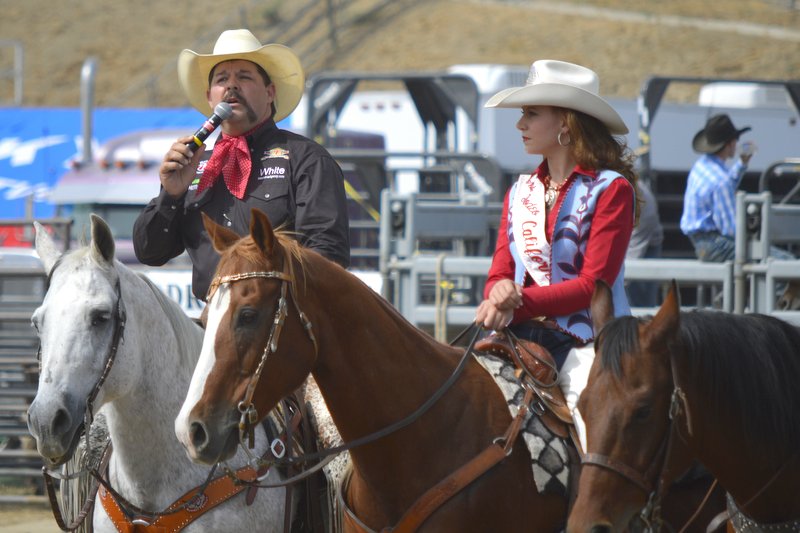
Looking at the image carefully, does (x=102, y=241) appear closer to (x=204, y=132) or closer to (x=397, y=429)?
(x=204, y=132)

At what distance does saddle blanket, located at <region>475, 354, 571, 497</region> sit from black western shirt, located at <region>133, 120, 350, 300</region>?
0.82 m

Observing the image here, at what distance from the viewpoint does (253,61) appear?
176 inches

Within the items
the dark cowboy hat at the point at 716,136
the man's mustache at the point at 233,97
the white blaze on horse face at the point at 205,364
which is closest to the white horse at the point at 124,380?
the white blaze on horse face at the point at 205,364

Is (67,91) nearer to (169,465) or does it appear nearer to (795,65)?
(795,65)

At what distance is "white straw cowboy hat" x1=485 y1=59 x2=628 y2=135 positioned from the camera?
3871 millimetres

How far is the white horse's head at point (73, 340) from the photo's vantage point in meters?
3.52

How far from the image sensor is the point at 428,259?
7082mm

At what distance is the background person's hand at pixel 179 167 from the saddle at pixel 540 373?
1252 mm

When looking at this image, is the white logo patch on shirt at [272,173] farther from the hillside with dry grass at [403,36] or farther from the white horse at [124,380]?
the hillside with dry grass at [403,36]

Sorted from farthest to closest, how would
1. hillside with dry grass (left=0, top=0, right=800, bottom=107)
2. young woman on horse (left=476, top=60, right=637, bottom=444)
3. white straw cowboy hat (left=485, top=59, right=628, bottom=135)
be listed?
hillside with dry grass (left=0, top=0, right=800, bottom=107)
white straw cowboy hat (left=485, top=59, right=628, bottom=135)
young woman on horse (left=476, top=60, right=637, bottom=444)

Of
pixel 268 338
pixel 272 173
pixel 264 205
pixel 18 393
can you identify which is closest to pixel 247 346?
pixel 268 338

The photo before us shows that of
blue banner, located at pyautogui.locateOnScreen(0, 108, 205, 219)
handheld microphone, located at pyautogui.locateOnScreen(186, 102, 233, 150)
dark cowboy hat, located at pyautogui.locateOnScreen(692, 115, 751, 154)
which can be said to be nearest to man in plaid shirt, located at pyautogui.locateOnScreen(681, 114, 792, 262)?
dark cowboy hat, located at pyautogui.locateOnScreen(692, 115, 751, 154)

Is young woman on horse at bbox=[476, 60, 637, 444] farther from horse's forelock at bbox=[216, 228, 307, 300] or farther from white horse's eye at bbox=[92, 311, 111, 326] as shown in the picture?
white horse's eye at bbox=[92, 311, 111, 326]

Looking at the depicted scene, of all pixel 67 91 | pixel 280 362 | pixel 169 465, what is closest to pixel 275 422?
pixel 169 465
